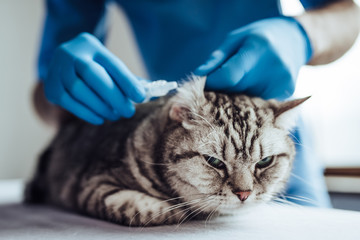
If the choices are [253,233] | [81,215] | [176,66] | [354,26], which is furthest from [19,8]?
[253,233]

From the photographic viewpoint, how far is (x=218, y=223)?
0.75 m

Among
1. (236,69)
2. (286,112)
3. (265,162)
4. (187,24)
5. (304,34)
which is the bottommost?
(265,162)

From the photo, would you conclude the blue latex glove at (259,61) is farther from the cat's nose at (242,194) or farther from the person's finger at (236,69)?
the cat's nose at (242,194)

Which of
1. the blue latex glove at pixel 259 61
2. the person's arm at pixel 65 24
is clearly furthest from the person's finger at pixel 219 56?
the person's arm at pixel 65 24

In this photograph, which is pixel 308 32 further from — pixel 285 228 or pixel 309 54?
pixel 285 228

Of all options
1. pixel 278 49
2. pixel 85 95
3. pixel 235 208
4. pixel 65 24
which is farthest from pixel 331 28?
pixel 65 24

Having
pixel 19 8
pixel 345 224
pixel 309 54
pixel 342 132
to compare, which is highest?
pixel 19 8

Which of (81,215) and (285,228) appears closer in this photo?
(285,228)

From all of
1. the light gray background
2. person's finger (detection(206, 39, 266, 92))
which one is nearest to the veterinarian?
person's finger (detection(206, 39, 266, 92))

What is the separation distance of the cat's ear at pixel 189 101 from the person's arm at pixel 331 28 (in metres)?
0.42

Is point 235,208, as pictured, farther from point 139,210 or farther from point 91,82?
point 91,82

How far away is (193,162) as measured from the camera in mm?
738

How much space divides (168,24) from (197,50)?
166mm

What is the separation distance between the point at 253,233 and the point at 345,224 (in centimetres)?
23
